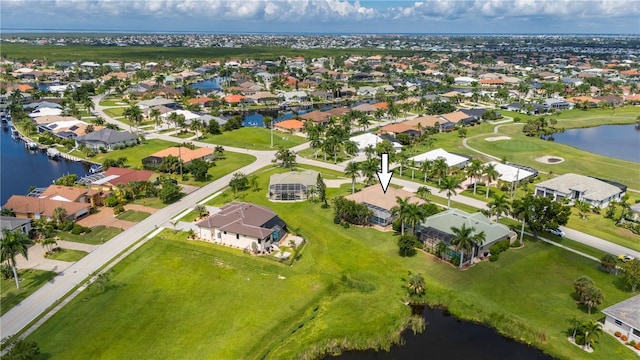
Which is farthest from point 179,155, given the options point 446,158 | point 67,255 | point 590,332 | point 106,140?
point 590,332

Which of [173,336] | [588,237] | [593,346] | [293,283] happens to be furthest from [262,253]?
[588,237]

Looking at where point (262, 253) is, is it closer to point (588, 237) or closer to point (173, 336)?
point (173, 336)

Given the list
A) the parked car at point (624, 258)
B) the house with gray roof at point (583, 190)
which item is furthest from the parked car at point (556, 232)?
the house with gray roof at point (583, 190)

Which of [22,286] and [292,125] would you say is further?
[292,125]

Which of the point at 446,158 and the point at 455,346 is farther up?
the point at 446,158

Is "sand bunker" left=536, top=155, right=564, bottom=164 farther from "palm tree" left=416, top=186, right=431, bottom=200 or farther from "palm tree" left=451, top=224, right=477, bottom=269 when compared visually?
"palm tree" left=451, top=224, right=477, bottom=269

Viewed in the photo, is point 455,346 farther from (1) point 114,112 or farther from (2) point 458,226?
(1) point 114,112

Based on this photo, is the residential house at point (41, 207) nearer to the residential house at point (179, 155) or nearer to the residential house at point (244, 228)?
the residential house at point (244, 228)
